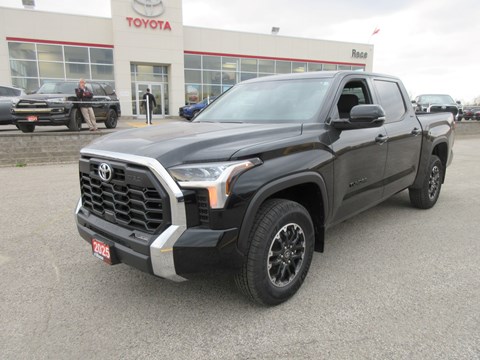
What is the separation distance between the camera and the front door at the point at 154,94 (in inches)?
981

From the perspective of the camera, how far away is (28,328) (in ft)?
8.87

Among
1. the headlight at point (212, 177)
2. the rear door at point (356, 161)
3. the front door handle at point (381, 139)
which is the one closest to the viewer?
the headlight at point (212, 177)

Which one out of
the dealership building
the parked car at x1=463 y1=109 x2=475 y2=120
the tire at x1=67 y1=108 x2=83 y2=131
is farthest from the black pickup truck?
the parked car at x1=463 y1=109 x2=475 y2=120

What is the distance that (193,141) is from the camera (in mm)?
2633

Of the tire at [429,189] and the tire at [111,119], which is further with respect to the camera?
the tire at [111,119]

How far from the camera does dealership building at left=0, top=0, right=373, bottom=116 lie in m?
22.1

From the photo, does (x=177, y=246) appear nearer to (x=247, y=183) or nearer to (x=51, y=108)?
(x=247, y=183)

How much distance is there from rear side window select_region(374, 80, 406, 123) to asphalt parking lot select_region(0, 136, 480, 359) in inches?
56.3

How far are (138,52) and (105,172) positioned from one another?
2331 cm

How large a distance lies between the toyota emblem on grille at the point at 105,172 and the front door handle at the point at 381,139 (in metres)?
2.68

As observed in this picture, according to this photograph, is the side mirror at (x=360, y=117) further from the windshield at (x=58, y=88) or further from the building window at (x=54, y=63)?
the building window at (x=54, y=63)

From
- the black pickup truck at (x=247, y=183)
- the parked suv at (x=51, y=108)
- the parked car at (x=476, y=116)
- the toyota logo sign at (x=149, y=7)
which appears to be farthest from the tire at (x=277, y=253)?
the parked car at (x=476, y=116)

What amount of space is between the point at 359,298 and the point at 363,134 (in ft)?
5.22

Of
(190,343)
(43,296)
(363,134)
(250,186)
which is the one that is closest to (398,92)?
(363,134)
